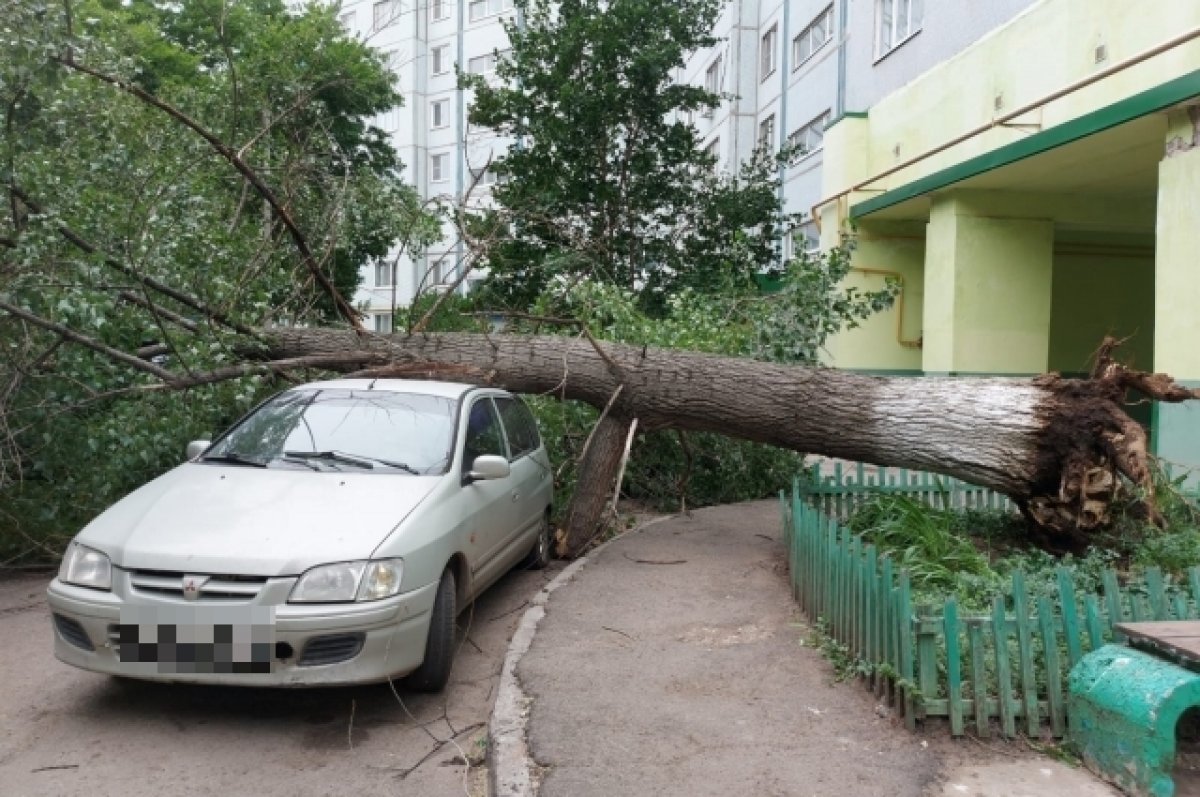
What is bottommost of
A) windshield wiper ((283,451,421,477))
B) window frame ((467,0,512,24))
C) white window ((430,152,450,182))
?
windshield wiper ((283,451,421,477))

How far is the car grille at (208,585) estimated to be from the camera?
3865 millimetres

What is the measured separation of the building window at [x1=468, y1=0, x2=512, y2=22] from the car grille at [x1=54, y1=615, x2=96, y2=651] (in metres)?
35.9

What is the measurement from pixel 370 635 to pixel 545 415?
491cm

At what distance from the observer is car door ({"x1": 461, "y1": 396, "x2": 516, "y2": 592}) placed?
5156mm

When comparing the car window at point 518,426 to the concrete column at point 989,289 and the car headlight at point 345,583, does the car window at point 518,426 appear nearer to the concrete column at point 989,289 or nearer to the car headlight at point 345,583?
the car headlight at point 345,583

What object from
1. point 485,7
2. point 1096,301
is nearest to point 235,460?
point 1096,301

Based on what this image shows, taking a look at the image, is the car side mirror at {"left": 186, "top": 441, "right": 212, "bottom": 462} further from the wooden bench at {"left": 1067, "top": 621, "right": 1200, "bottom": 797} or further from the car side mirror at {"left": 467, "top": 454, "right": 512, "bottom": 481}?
the wooden bench at {"left": 1067, "top": 621, "right": 1200, "bottom": 797}

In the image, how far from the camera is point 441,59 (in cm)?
3856

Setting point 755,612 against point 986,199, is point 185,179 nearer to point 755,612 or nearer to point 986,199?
point 755,612

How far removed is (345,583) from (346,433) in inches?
61.6

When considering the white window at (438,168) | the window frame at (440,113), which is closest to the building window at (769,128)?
the white window at (438,168)

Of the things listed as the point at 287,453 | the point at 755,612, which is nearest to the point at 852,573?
the point at 755,612

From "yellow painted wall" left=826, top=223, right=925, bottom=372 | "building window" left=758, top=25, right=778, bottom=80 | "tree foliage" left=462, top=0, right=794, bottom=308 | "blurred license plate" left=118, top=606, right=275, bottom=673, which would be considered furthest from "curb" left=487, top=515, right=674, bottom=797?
"building window" left=758, top=25, right=778, bottom=80

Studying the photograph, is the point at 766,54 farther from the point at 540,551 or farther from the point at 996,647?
the point at 996,647
